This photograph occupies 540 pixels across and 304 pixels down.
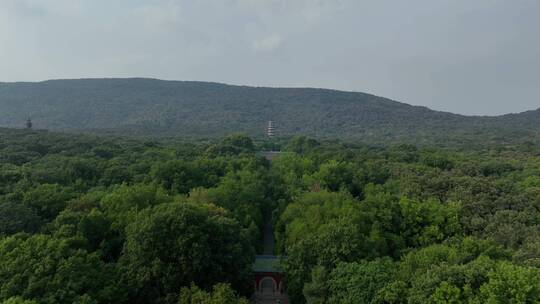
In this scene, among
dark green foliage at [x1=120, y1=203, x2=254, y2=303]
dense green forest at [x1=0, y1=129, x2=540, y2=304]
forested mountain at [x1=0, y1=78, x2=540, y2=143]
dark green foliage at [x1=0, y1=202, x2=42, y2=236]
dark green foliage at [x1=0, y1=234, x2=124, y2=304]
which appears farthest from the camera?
forested mountain at [x1=0, y1=78, x2=540, y2=143]

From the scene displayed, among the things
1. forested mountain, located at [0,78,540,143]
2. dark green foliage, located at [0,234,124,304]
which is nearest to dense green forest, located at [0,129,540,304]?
dark green foliage, located at [0,234,124,304]

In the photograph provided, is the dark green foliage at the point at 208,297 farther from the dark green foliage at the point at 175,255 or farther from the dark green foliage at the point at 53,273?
the dark green foliage at the point at 53,273

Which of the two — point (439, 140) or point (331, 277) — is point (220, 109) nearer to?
point (439, 140)

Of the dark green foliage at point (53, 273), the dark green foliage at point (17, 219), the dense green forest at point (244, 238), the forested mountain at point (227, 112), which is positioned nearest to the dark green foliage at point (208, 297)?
the dense green forest at point (244, 238)

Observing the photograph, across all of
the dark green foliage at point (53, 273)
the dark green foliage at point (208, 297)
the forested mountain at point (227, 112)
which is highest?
the forested mountain at point (227, 112)

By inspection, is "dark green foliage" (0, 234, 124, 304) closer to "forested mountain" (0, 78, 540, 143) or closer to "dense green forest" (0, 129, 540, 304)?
"dense green forest" (0, 129, 540, 304)

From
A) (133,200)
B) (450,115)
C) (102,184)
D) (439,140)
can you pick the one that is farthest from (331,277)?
(450,115)
